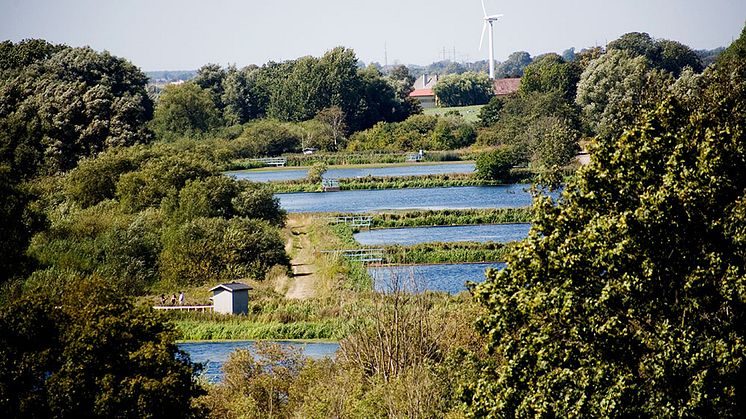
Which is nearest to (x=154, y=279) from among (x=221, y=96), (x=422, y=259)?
(x=422, y=259)

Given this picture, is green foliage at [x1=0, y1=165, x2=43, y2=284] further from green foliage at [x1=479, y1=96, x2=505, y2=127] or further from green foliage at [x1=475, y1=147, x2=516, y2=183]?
green foliage at [x1=479, y1=96, x2=505, y2=127]

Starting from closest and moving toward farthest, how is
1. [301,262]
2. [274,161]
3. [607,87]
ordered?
1. [301,262]
2. [607,87]
3. [274,161]

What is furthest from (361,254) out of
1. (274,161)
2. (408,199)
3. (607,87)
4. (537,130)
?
(607,87)

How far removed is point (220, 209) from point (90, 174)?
32.5 feet

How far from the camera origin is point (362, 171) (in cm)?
8781

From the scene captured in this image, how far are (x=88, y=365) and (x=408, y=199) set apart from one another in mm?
49700

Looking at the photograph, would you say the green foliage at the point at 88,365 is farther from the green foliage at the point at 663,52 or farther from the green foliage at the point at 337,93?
the green foliage at the point at 663,52

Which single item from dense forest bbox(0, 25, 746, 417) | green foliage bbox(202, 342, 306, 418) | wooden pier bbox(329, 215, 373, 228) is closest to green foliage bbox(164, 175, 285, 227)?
wooden pier bbox(329, 215, 373, 228)

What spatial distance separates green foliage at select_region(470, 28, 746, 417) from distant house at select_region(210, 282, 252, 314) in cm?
1813

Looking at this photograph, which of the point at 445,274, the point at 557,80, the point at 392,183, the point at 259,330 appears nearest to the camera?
the point at 259,330

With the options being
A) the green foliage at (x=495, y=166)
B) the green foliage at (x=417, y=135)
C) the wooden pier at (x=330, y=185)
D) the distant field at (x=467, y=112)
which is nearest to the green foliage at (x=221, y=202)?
the wooden pier at (x=330, y=185)

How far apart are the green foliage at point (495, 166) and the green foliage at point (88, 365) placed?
178 feet

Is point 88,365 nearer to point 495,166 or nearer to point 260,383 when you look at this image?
point 260,383

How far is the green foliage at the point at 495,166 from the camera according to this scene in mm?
71938
